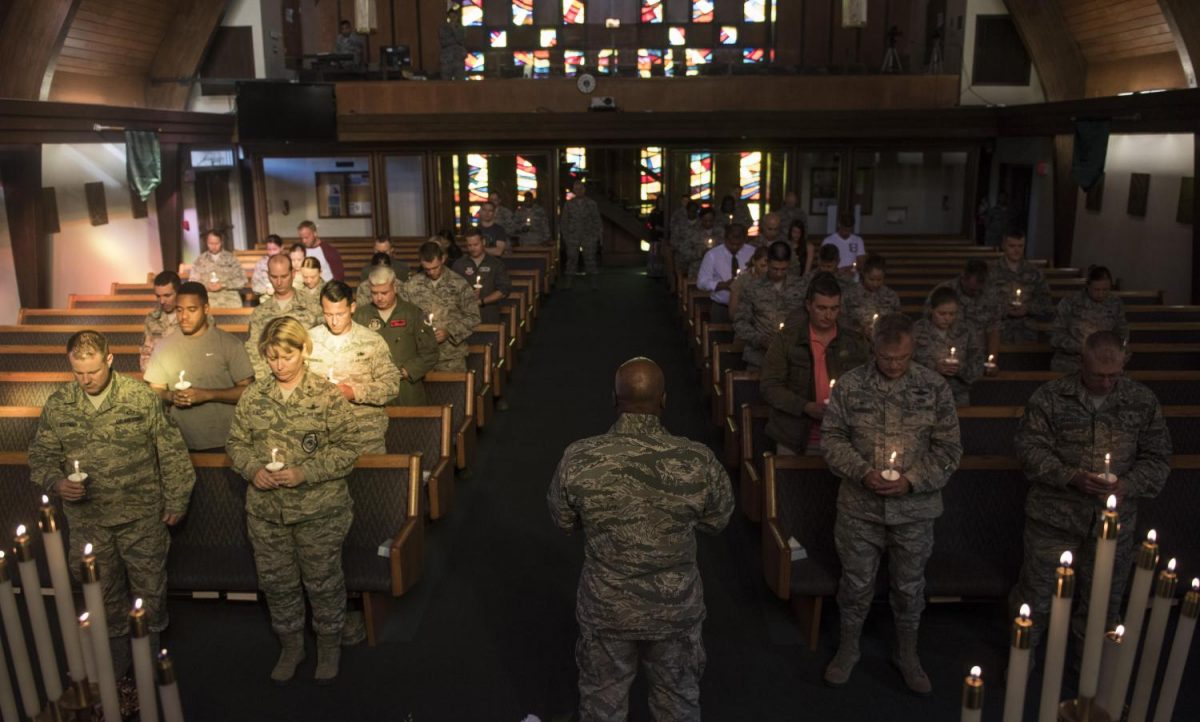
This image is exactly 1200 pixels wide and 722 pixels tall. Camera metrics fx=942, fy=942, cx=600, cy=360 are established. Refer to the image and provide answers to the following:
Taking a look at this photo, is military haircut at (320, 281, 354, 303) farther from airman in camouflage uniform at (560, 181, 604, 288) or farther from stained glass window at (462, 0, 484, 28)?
stained glass window at (462, 0, 484, 28)

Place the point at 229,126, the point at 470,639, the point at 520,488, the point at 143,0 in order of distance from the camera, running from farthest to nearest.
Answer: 1. the point at 229,126
2. the point at 143,0
3. the point at 520,488
4. the point at 470,639

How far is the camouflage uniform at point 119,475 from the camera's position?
13.4 feet

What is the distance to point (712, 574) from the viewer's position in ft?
17.1

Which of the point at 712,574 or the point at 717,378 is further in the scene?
the point at 717,378

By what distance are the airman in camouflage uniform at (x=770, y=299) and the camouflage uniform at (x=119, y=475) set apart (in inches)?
146

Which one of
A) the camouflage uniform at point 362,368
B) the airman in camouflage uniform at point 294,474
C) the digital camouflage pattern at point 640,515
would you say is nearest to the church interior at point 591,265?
the digital camouflage pattern at point 640,515

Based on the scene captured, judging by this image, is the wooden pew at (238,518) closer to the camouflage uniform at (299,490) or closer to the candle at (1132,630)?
the camouflage uniform at (299,490)

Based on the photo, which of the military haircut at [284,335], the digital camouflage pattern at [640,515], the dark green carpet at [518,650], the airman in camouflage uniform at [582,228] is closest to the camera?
the digital camouflage pattern at [640,515]

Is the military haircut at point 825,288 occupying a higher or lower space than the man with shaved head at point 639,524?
higher

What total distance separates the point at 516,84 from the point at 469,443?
32.2 ft

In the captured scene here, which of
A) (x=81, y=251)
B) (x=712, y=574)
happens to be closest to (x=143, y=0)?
(x=81, y=251)

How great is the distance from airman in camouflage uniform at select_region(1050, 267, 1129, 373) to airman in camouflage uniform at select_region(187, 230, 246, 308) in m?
7.59

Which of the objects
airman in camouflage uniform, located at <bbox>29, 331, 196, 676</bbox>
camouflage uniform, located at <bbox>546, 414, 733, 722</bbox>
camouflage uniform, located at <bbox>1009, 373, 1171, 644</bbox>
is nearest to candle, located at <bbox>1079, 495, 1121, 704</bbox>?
camouflage uniform, located at <bbox>546, 414, 733, 722</bbox>

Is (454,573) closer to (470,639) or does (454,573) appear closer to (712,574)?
(470,639)
